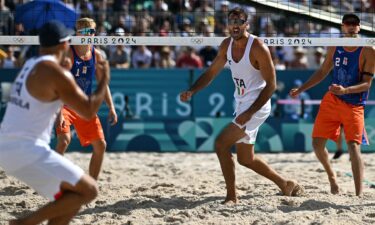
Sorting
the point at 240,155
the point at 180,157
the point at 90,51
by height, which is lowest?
the point at 180,157

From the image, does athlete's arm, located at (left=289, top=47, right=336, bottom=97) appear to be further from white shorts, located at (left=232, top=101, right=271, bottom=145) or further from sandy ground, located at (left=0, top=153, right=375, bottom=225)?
sandy ground, located at (left=0, top=153, right=375, bottom=225)

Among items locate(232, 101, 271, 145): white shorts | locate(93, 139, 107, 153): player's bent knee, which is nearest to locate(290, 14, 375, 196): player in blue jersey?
locate(232, 101, 271, 145): white shorts

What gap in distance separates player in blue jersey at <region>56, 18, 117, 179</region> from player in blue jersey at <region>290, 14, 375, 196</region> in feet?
6.38

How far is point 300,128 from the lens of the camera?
43.2ft

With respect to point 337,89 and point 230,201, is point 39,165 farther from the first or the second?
point 337,89

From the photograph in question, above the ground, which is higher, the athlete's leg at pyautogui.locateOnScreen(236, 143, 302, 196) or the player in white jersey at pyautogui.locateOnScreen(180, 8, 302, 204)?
the player in white jersey at pyautogui.locateOnScreen(180, 8, 302, 204)

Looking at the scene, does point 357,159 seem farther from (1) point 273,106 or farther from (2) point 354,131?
(1) point 273,106

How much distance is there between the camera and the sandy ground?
679cm

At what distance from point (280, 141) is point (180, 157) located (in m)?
1.76

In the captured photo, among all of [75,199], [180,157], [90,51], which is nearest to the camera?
[75,199]

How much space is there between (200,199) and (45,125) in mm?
2688

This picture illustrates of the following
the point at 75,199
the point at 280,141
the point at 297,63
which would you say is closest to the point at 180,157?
the point at 280,141

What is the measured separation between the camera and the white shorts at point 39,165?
529 centimetres

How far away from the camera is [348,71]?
7832mm
